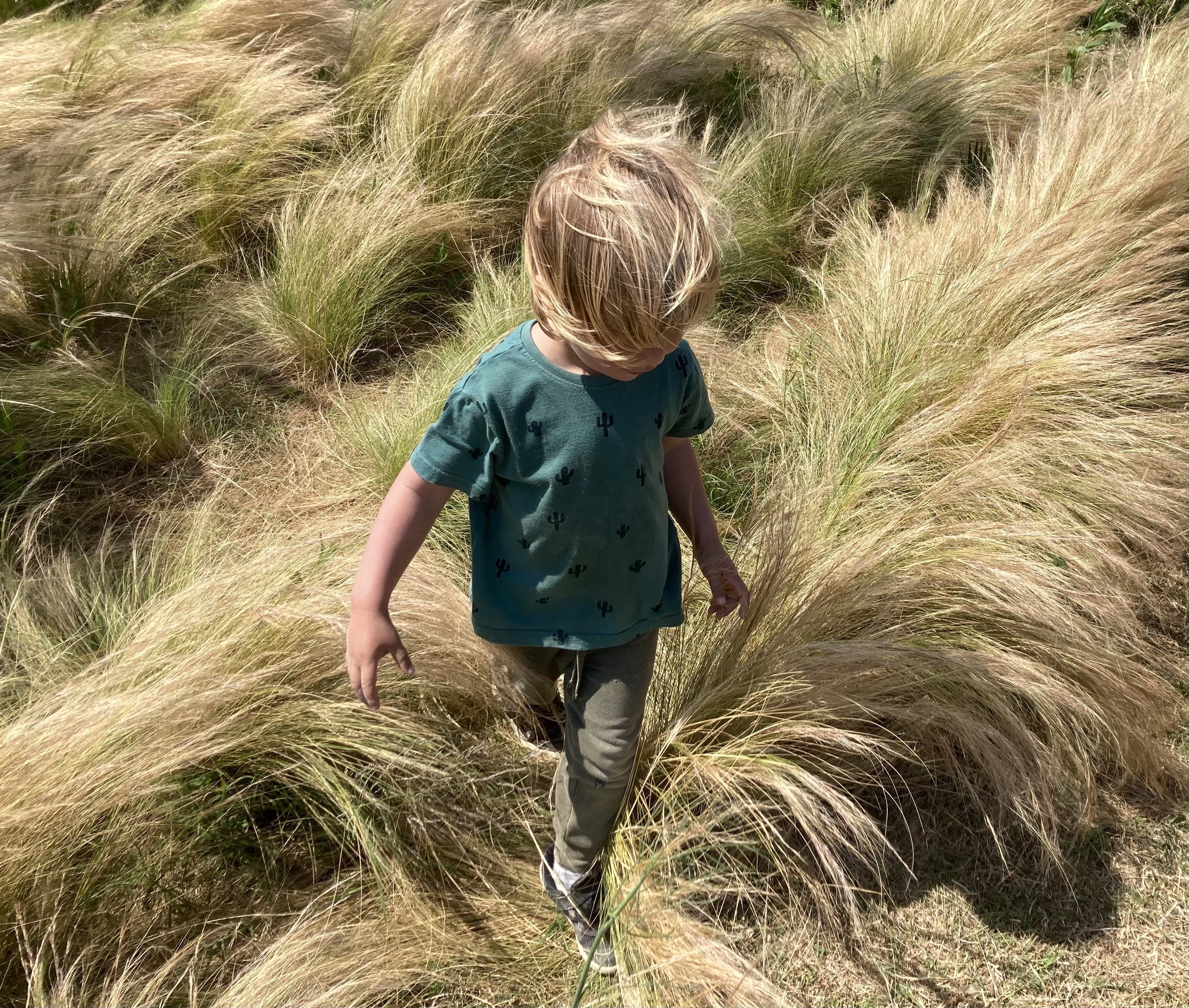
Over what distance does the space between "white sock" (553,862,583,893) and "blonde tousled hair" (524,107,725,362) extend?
0.99 metres

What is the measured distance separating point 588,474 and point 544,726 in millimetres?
796

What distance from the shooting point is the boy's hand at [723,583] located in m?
1.75

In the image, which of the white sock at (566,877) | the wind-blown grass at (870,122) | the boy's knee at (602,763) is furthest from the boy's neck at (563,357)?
the wind-blown grass at (870,122)

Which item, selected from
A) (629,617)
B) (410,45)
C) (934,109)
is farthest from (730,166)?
Answer: (629,617)

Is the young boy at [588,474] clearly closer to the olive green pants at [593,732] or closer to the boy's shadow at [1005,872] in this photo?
the olive green pants at [593,732]

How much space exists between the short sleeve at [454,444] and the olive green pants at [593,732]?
0.42 metres

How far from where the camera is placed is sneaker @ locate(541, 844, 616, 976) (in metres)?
1.70

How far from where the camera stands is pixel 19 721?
1.83 metres

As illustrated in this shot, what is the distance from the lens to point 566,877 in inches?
69.6

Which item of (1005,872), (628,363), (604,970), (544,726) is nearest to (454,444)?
(628,363)

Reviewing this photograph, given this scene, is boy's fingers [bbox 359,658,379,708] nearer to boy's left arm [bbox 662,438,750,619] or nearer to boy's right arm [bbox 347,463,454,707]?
boy's right arm [bbox 347,463,454,707]

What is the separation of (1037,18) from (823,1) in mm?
1364

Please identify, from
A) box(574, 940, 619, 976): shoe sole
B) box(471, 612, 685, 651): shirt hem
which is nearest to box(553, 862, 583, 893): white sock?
box(574, 940, 619, 976): shoe sole

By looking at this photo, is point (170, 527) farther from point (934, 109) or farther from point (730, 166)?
point (934, 109)
